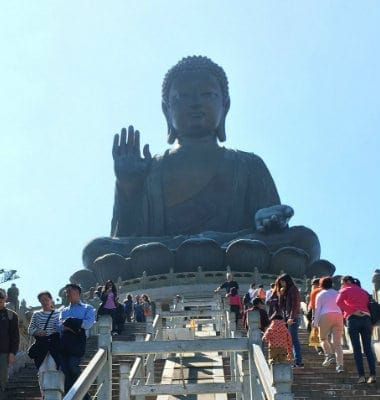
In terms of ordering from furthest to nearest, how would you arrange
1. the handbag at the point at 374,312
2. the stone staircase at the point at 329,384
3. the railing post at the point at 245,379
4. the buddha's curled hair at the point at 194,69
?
1. the buddha's curled hair at the point at 194,69
2. the handbag at the point at 374,312
3. the stone staircase at the point at 329,384
4. the railing post at the point at 245,379

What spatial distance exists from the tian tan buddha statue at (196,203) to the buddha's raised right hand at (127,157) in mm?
33

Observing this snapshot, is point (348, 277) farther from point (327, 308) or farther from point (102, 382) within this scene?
point (102, 382)

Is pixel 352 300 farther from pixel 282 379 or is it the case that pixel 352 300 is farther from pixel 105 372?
pixel 282 379

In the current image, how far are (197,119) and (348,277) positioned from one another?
65.7 feet

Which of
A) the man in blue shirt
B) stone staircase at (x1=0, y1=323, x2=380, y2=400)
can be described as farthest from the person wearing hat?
the man in blue shirt

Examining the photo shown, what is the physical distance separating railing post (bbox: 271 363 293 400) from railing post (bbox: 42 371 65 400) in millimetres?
1065

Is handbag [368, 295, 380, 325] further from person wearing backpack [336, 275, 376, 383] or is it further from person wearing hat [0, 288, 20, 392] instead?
person wearing hat [0, 288, 20, 392]

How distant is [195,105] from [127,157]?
3.76m

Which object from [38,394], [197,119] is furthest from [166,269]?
[38,394]

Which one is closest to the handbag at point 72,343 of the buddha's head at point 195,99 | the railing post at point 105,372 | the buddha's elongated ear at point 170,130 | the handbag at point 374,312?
the railing post at point 105,372

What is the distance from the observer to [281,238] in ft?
75.7

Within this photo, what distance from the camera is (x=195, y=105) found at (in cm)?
2706

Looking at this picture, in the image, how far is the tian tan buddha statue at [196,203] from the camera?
73.3ft

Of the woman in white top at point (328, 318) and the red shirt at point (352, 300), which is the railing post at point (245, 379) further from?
the woman in white top at point (328, 318)
